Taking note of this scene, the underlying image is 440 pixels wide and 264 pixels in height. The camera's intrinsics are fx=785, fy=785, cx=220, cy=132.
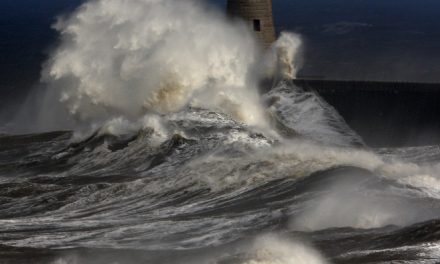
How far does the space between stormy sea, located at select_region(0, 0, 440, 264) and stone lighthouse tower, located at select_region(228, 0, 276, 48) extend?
0.37 metres

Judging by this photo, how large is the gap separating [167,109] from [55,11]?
85898 mm

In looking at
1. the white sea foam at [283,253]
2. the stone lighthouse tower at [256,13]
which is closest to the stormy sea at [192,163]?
the white sea foam at [283,253]

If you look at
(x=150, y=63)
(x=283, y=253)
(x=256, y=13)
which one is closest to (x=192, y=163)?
(x=283, y=253)

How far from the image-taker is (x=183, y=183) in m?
15.7

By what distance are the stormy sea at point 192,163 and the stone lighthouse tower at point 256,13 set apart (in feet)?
1.23

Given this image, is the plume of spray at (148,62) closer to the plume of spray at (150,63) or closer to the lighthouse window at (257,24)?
the plume of spray at (150,63)

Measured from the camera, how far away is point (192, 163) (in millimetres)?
16969

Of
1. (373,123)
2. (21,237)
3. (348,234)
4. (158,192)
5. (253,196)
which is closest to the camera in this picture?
(348,234)

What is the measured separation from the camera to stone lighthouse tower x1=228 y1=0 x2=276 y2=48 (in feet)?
87.8

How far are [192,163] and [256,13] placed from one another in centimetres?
1104

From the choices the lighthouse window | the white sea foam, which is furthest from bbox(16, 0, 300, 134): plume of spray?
the white sea foam

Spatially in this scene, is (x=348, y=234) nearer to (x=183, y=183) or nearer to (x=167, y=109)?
(x=183, y=183)

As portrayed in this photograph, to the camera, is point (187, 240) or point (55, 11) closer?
point (187, 240)

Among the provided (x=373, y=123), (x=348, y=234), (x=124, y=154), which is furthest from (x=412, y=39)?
(x=348, y=234)
